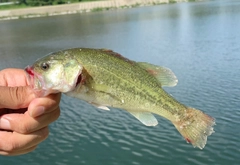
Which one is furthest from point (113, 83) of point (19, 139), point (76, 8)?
point (76, 8)

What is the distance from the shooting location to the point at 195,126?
2.84 metres

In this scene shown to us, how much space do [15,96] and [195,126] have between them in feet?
4.70

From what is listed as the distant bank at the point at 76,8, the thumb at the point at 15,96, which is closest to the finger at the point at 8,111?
the thumb at the point at 15,96

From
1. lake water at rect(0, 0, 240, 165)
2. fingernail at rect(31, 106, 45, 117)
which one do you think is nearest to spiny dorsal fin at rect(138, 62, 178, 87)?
fingernail at rect(31, 106, 45, 117)

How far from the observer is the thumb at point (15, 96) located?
8.27ft

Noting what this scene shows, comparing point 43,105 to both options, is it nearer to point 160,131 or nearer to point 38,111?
point 38,111

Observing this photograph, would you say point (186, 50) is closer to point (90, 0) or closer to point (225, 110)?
point (225, 110)

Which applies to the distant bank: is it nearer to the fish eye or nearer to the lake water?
the lake water

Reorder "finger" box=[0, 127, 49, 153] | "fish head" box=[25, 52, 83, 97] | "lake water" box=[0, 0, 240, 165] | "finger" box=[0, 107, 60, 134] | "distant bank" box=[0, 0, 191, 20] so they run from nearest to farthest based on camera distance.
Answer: "fish head" box=[25, 52, 83, 97] → "finger" box=[0, 107, 60, 134] → "finger" box=[0, 127, 49, 153] → "lake water" box=[0, 0, 240, 165] → "distant bank" box=[0, 0, 191, 20]

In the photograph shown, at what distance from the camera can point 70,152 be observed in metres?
12.3

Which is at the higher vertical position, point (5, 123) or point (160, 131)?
point (5, 123)

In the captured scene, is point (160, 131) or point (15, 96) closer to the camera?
point (15, 96)

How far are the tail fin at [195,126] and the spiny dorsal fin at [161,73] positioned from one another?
285mm

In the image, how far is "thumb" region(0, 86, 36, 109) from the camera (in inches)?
99.3
